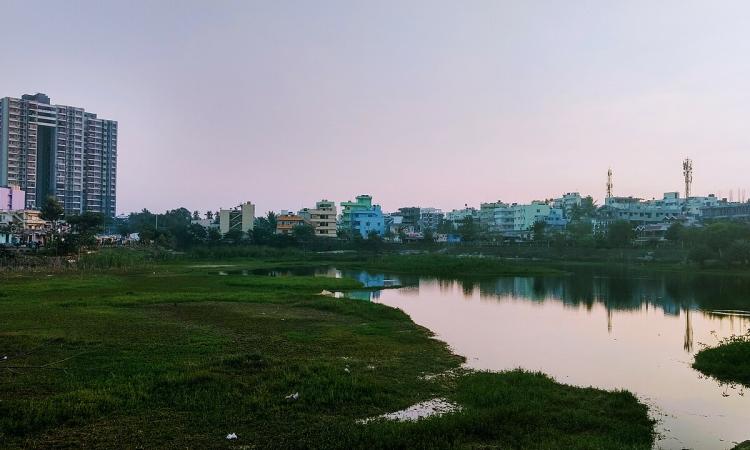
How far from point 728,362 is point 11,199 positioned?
279ft

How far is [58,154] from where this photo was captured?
91.8 metres

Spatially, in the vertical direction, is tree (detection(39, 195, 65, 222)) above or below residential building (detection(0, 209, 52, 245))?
above

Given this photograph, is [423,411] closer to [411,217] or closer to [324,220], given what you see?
[324,220]

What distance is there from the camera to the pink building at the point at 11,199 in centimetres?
7138

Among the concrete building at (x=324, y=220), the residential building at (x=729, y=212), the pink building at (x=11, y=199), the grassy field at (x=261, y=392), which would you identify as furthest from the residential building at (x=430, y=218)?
the grassy field at (x=261, y=392)

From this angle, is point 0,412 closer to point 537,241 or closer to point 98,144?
point 537,241

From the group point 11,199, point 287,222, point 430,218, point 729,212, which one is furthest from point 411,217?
point 11,199

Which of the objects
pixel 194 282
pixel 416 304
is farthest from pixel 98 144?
pixel 416 304

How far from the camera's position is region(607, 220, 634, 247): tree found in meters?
70.6

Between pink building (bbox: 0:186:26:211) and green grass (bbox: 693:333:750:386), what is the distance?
80.0m

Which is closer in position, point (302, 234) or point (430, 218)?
point (302, 234)

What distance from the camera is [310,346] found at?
1429cm

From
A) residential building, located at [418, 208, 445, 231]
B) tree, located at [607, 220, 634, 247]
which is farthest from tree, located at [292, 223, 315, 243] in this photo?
residential building, located at [418, 208, 445, 231]

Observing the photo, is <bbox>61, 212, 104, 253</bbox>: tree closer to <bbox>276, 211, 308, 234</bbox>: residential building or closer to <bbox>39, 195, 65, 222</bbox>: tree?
<bbox>39, 195, 65, 222</bbox>: tree
